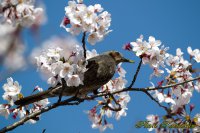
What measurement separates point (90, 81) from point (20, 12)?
2002mm

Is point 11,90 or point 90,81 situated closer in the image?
point 11,90

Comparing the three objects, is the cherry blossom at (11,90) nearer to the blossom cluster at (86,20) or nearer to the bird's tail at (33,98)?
the bird's tail at (33,98)

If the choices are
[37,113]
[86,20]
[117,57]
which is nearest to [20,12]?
[86,20]

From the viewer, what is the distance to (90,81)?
435 centimetres

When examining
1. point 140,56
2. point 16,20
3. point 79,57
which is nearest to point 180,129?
point 140,56

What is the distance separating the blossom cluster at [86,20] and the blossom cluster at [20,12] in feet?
1.89

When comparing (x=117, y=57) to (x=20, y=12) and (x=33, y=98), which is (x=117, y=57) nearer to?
(x=33, y=98)

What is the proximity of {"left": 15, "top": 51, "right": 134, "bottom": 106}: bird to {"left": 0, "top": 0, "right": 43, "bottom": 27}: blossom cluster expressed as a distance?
59.4 inches

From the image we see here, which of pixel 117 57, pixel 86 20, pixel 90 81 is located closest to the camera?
pixel 86 20

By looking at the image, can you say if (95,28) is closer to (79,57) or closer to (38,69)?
(79,57)

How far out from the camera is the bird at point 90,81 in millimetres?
4055

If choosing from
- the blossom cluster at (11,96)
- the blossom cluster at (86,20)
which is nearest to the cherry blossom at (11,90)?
the blossom cluster at (11,96)

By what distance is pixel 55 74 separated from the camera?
319 centimetres

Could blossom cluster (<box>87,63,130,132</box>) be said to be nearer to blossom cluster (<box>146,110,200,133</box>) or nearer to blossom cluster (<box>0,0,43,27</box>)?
blossom cluster (<box>146,110,200,133</box>)
